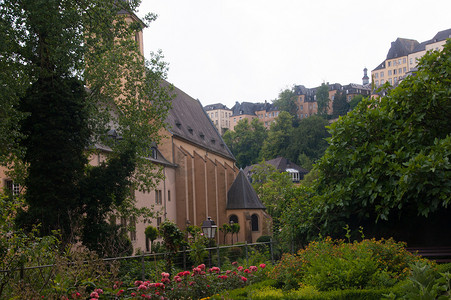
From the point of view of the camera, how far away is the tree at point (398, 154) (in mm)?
12789

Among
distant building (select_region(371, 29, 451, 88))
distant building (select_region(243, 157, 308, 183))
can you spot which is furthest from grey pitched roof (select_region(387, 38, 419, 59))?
distant building (select_region(243, 157, 308, 183))

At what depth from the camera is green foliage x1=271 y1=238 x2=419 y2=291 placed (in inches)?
339

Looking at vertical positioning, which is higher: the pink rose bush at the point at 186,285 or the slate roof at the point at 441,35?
the slate roof at the point at 441,35

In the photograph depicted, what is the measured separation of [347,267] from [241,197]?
151 ft

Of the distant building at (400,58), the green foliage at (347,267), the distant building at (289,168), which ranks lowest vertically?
the green foliage at (347,267)

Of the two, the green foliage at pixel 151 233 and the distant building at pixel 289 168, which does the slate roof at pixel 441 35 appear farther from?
the green foliage at pixel 151 233

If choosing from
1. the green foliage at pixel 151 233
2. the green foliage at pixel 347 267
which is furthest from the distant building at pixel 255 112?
the green foliage at pixel 347 267

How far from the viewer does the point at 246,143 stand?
111812mm

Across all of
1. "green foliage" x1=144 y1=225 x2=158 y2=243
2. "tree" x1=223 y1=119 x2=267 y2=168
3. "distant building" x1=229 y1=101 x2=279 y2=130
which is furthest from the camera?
"distant building" x1=229 y1=101 x2=279 y2=130

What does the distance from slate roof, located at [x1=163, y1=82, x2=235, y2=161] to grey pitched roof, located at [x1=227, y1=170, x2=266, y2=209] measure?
4984 millimetres

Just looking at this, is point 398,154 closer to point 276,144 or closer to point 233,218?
point 233,218

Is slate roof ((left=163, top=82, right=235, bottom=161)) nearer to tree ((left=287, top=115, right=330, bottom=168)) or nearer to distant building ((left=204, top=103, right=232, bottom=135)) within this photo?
tree ((left=287, top=115, right=330, bottom=168))

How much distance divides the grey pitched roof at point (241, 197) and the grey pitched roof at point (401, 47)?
3077 inches

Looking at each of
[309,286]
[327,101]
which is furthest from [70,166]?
[327,101]
